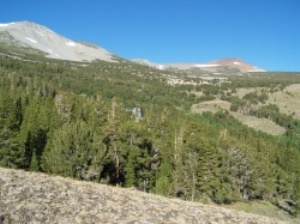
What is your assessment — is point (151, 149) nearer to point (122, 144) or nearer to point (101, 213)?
point (122, 144)

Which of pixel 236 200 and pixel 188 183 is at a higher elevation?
pixel 188 183

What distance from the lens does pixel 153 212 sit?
19969 millimetres

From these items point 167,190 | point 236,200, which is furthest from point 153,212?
point 236,200

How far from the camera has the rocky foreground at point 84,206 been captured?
17359 mm

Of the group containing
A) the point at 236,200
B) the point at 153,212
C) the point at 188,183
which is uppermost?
the point at 153,212

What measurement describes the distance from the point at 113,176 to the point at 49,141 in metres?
11.3

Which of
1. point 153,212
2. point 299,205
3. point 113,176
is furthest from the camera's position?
point 299,205

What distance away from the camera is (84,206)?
19.1 metres

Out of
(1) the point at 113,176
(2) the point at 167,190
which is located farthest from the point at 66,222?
(1) the point at 113,176

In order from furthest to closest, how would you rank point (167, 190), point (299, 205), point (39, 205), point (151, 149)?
point (299, 205)
point (151, 149)
point (167, 190)
point (39, 205)

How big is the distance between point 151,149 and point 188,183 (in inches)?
388

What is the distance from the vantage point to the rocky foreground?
57.0ft

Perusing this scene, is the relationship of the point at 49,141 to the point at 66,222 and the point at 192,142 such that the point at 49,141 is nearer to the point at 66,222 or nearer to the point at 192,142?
the point at 192,142

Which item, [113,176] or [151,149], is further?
[151,149]
